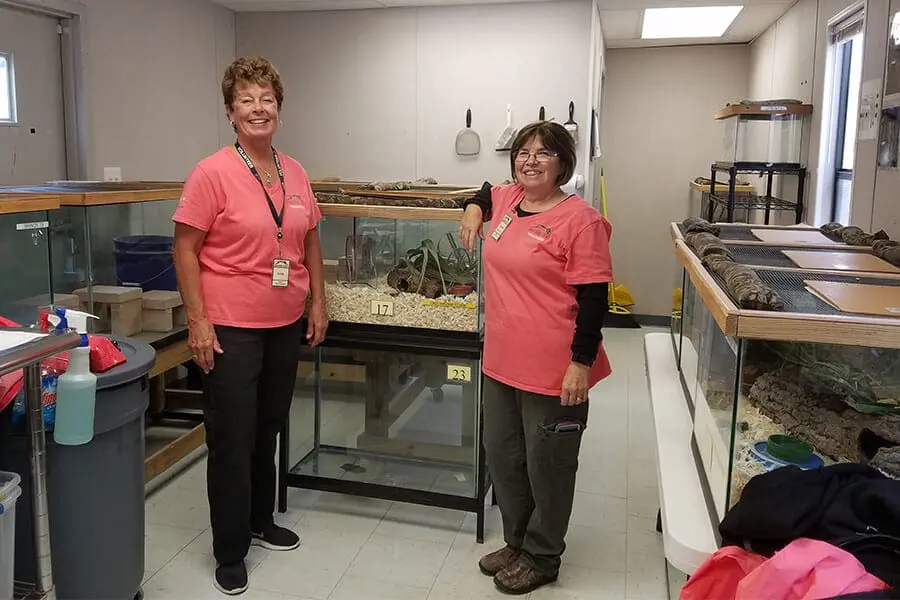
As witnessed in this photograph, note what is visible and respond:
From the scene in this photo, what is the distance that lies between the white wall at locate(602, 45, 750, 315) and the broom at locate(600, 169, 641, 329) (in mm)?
135

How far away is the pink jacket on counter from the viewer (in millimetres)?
Result: 1163

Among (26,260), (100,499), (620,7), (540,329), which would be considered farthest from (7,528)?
(620,7)

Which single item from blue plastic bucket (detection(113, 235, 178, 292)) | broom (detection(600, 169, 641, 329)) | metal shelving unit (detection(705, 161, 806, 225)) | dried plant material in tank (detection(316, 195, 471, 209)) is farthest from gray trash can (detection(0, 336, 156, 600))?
broom (detection(600, 169, 641, 329))

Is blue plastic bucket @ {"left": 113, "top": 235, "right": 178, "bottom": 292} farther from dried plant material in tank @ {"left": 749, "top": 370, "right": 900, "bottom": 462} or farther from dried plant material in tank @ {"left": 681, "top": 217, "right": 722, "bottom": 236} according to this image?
dried plant material in tank @ {"left": 749, "top": 370, "right": 900, "bottom": 462}

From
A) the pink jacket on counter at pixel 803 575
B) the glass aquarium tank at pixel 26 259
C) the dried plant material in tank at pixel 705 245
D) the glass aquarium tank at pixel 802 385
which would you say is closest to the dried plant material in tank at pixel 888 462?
the glass aquarium tank at pixel 802 385

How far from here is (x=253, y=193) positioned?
2.35 metres

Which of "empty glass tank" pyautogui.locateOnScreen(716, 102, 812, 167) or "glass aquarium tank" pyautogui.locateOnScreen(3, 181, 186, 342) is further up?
"empty glass tank" pyautogui.locateOnScreen(716, 102, 812, 167)

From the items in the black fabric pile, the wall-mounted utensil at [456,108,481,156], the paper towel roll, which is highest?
the wall-mounted utensil at [456,108,481,156]

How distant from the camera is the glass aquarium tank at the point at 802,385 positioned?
139cm

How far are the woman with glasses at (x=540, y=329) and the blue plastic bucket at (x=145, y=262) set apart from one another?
5.43ft

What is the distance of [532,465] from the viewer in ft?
7.75

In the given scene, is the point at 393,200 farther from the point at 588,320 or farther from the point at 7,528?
the point at 7,528

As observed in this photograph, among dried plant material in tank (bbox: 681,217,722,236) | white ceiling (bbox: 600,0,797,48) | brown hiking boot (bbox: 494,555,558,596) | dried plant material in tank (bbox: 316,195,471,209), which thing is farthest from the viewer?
white ceiling (bbox: 600,0,797,48)

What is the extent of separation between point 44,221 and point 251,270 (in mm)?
859
